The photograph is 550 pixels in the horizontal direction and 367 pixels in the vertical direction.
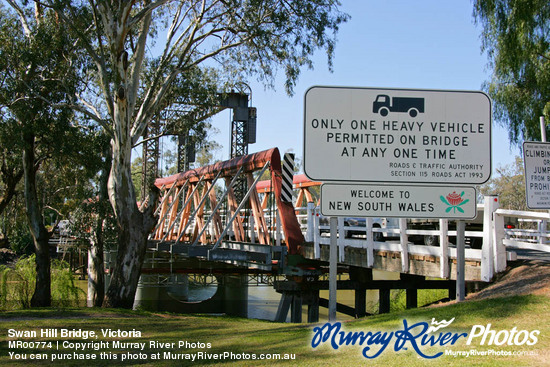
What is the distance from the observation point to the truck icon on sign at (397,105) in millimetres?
6883

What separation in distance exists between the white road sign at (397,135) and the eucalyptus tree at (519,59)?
12.0m

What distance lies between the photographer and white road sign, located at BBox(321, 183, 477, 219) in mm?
6719

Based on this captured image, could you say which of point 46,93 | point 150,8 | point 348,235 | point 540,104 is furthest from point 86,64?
point 540,104

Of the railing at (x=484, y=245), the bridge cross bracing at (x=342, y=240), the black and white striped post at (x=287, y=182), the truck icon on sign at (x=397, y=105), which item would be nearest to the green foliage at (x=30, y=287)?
the bridge cross bracing at (x=342, y=240)

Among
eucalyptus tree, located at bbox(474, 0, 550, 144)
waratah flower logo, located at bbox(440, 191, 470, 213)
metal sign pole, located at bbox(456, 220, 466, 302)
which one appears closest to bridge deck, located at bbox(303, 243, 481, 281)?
metal sign pole, located at bbox(456, 220, 466, 302)

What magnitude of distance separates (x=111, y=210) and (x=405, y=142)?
15012 mm

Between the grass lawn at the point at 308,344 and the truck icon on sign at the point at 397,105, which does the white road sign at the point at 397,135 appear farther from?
the grass lawn at the point at 308,344

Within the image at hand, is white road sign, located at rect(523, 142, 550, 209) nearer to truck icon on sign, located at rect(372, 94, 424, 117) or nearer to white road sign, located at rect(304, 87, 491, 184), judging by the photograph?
white road sign, located at rect(304, 87, 491, 184)

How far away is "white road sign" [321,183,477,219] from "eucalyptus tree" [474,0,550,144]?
491 inches

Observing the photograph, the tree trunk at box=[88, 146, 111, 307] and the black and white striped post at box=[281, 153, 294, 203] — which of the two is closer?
the black and white striped post at box=[281, 153, 294, 203]

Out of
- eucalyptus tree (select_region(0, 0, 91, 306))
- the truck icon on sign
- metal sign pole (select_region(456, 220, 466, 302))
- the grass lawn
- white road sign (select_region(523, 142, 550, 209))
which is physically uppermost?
eucalyptus tree (select_region(0, 0, 91, 306))

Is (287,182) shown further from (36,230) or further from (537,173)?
(36,230)

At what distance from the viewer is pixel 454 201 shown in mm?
6992

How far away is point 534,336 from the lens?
6.34 m
